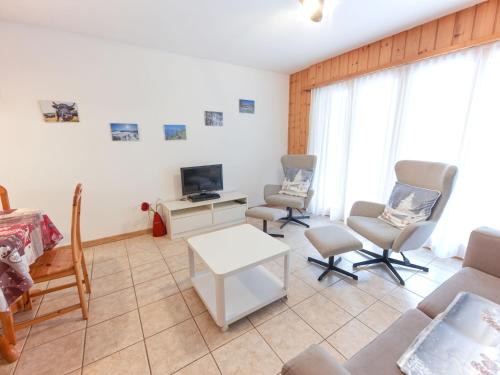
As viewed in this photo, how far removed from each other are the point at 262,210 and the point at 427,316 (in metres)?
1.99

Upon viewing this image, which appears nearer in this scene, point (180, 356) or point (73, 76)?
point (180, 356)

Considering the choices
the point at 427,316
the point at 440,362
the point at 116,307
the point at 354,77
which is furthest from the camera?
the point at 354,77

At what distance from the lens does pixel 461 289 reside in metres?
1.27

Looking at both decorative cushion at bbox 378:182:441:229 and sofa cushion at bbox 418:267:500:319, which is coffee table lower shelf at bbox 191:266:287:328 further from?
decorative cushion at bbox 378:182:441:229

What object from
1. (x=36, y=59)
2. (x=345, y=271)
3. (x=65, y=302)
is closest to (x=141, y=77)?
(x=36, y=59)

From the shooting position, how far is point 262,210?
9.62 feet

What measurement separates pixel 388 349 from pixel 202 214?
2552mm

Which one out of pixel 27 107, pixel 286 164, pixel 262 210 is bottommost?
pixel 262 210

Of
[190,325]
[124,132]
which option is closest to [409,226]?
[190,325]

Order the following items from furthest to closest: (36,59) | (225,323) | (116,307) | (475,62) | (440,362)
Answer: (36,59), (475,62), (116,307), (225,323), (440,362)

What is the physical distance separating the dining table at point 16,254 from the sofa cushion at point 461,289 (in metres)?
2.19

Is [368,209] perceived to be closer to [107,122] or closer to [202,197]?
[202,197]

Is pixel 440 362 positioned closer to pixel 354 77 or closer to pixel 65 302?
pixel 65 302

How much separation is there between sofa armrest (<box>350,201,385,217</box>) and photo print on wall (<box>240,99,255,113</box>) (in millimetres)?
2263
